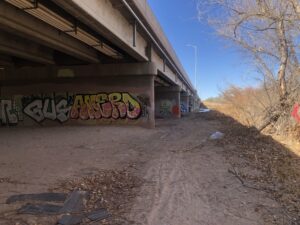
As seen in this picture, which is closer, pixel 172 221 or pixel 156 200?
pixel 172 221

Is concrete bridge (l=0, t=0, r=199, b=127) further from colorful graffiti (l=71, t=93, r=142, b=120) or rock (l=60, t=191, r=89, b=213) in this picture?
rock (l=60, t=191, r=89, b=213)

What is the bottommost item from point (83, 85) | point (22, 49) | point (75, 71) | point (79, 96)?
point (79, 96)

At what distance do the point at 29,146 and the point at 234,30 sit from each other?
8176mm

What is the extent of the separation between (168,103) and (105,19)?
26454mm

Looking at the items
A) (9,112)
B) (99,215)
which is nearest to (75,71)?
(9,112)

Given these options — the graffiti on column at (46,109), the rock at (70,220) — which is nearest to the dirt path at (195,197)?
the rock at (70,220)

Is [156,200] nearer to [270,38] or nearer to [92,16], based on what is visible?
[92,16]

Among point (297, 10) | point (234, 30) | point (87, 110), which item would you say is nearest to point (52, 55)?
point (87, 110)

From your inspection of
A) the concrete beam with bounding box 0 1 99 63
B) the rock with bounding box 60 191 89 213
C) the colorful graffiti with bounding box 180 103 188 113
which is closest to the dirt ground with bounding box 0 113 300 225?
the rock with bounding box 60 191 89 213

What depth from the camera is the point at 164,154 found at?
10305 mm

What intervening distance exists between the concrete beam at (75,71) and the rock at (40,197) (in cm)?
1230

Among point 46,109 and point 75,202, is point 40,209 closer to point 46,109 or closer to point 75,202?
point 75,202

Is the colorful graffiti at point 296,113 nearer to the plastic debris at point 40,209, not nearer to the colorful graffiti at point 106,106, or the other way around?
the colorful graffiti at point 106,106

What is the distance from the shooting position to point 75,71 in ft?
58.6
